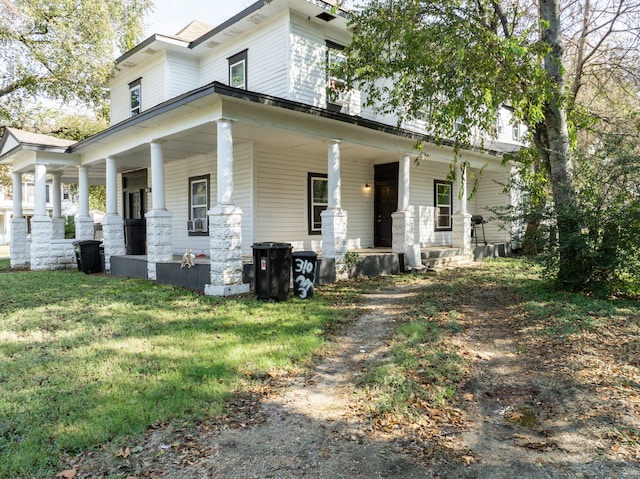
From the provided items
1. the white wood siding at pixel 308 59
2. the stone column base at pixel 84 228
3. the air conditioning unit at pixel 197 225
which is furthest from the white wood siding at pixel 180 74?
the stone column base at pixel 84 228

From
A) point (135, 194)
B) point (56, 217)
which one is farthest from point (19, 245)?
point (135, 194)

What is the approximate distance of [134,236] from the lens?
40.2ft

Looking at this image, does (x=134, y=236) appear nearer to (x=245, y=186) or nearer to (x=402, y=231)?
(x=245, y=186)

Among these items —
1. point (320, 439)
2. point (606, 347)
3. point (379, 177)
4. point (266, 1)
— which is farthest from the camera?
point (379, 177)

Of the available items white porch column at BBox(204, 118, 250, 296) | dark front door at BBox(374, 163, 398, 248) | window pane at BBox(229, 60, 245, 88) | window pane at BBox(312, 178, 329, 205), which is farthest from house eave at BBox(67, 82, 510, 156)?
window pane at BBox(229, 60, 245, 88)

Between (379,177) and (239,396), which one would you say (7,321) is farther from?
(379,177)

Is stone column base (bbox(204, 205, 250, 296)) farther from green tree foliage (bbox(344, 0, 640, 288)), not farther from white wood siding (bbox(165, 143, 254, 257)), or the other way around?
green tree foliage (bbox(344, 0, 640, 288))

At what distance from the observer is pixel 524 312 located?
6.61m

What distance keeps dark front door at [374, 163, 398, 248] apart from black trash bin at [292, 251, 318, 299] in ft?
21.8

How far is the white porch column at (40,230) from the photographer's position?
13195 millimetres

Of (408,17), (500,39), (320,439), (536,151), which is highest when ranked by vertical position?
(408,17)

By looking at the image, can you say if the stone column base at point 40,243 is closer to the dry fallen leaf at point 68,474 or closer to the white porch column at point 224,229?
the white porch column at point 224,229

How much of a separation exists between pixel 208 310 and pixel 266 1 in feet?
24.7

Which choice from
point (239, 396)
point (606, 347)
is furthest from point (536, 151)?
point (239, 396)
